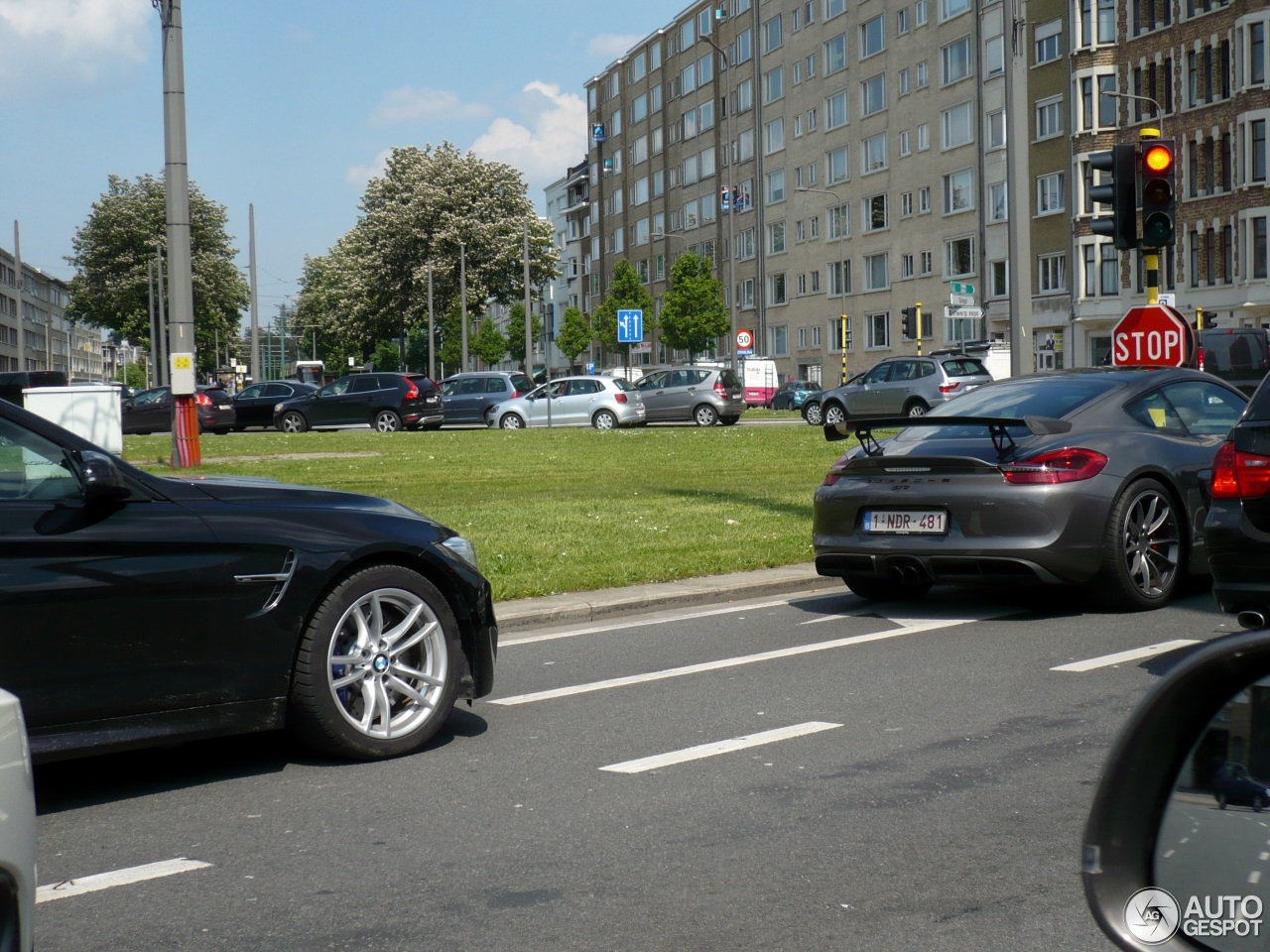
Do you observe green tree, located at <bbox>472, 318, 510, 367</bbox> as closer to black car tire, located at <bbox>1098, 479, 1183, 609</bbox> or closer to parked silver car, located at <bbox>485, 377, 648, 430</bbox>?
parked silver car, located at <bbox>485, 377, 648, 430</bbox>

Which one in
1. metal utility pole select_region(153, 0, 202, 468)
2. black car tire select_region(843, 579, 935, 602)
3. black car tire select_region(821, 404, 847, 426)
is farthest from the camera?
black car tire select_region(821, 404, 847, 426)

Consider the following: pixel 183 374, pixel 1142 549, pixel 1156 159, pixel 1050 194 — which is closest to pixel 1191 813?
pixel 1142 549

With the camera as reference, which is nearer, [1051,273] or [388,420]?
[388,420]

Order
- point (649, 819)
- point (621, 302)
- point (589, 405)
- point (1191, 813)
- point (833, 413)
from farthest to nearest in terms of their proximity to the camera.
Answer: point (621, 302) → point (589, 405) → point (833, 413) → point (649, 819) → point (1191, 813)

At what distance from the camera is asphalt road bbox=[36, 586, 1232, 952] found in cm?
391

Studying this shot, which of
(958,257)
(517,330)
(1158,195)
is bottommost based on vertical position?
(1158,195)

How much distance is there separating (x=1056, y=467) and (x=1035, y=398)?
103cm

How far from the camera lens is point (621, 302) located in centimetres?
8525

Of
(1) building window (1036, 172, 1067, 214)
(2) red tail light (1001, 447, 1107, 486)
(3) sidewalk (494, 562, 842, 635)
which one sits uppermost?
(1) building window (1036, 172, 1067, 214)

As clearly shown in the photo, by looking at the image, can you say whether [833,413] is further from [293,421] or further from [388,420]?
[293,421]

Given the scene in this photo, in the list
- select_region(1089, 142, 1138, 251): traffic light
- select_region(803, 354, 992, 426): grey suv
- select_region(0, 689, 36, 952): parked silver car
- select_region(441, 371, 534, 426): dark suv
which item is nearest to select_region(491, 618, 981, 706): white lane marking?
select_region(0, 689, 36, 952): parked silver car

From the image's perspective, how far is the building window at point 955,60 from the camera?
203 feet

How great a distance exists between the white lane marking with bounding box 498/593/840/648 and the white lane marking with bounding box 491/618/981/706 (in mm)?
1279

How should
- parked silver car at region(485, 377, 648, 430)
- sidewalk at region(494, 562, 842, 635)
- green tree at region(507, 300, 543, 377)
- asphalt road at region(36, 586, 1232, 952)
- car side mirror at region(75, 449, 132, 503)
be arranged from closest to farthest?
1. asphalt road at region(36, 586, 1232, 952)
2. car side mirror at region(75, 449, 132, 503)
3. sidewalk at region(494, 562, 842, 635)
4. parked silver car at region(485, 377, 648, 430)
5. green tree at region(507, 300, 543, 377)
